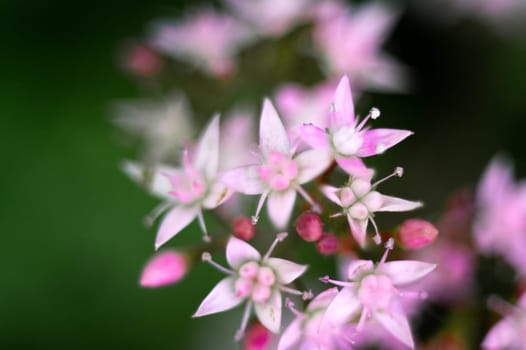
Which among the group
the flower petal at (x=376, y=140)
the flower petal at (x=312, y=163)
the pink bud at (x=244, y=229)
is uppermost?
the flower petal at (x=376, y=140)

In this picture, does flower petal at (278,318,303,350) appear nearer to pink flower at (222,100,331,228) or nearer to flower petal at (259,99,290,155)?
pink flower at (222,100,331,228)

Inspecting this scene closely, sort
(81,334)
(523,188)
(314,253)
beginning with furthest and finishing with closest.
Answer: (81,334), (314,253), (523,188)

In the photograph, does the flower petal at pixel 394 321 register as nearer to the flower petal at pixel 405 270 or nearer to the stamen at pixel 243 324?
the flower petal at pixel 405 270

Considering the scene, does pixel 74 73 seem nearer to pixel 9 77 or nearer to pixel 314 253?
pixel 9 77

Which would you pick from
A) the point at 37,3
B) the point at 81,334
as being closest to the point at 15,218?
the point at 81,334

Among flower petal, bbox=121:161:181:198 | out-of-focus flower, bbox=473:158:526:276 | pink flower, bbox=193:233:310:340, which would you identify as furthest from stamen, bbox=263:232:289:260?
out-of-focus flower, bbox=473:158:526:276

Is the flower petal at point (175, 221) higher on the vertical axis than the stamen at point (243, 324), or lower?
higher

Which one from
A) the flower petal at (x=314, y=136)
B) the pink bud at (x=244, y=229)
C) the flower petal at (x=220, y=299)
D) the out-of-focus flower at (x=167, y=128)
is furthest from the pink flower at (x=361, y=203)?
the out-of-focus flower at (x=167, y=128)
